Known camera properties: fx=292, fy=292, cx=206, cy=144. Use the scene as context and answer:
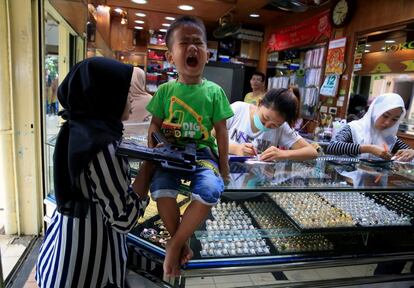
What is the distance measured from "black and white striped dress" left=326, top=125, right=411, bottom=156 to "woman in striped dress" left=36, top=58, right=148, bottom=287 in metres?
1.66

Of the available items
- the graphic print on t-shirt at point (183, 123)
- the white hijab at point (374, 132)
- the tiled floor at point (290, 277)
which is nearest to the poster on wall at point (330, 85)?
the white hijab at point (374, 132)

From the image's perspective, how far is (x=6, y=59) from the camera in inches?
85.2

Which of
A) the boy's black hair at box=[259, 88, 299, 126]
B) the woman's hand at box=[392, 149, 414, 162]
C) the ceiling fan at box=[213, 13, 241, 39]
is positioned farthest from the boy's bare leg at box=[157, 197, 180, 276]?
the ceiling fan at box=[213, 13, 241, 39]

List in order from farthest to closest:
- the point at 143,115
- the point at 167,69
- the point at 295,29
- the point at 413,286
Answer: the point at 167,69
the point at 295,29
the point at 143,115
the point at 413,286

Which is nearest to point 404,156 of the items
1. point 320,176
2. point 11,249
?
point 320,176

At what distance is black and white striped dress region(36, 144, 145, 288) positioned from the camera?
826 mm

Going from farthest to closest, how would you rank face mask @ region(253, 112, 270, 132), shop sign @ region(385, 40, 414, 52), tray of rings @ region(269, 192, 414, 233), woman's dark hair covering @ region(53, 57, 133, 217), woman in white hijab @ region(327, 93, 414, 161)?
shop sign @ region(385, 40, 414, 52), woman in white hijab @ region(327, 93, 414, 161), face mask @ region(253, 112, 270, 132), tray of rings @ region(269, 192, 414, 233), woman's dark hair covering @ region(53, 57, 133, 217)

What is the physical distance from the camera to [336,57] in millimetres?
4281

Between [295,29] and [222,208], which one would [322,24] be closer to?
[295,29]

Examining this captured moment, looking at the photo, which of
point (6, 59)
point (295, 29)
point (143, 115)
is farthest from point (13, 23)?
point (295, 29)

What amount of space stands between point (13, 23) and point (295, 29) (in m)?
4.58

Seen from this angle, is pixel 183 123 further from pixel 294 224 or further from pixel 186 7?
pixel 186 7

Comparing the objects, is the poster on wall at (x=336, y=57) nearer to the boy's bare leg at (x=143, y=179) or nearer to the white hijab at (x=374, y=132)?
the white hijab at (x=374, y=132)

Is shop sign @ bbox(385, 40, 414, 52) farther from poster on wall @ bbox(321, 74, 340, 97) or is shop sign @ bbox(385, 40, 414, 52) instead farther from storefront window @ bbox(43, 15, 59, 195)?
storefront window @ bbox(43, 15, 59, 195)
